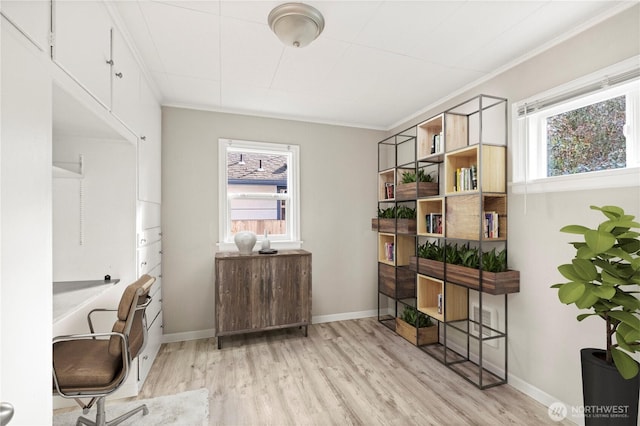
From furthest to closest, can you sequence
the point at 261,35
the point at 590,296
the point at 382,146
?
the point at 382,146, the point at 261,35, the point at 590,296

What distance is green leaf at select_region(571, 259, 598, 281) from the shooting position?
1.60 meters

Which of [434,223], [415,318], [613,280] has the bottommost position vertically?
[415,318]

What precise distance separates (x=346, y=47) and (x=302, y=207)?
203 centimetres

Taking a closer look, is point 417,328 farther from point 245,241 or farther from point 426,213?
point 245,241

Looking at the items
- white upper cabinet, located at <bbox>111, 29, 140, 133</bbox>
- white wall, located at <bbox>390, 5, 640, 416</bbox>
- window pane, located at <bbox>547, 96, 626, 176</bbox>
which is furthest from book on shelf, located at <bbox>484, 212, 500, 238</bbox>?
white upper cabinet, located at <bbox>111, 29, 140, 133</bbox>

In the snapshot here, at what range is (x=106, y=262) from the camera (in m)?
2.21

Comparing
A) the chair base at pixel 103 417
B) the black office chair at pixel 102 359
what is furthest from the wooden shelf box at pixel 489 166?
the chair base at pixel 103 417

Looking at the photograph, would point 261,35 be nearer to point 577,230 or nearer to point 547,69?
point 547,69

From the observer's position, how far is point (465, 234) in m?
2.52

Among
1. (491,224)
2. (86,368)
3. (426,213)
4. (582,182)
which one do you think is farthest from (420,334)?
(86,368)

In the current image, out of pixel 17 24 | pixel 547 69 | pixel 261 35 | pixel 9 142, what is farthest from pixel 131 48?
pixel 547 69

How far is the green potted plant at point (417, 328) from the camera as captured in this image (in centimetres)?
319

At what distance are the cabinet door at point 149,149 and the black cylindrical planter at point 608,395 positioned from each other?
3.13 meters

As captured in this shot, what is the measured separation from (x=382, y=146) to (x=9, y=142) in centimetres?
389
